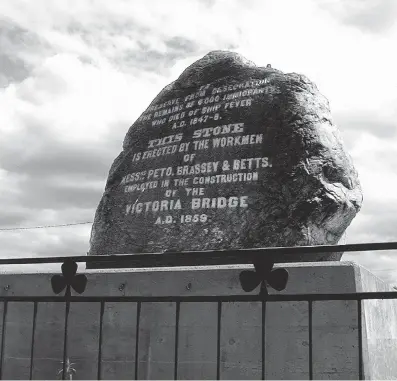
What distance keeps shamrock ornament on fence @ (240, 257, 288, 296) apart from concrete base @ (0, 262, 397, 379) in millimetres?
1702

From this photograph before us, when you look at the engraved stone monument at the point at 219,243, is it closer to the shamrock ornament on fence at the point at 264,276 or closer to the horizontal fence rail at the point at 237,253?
the horizontal fence rail at the point at 237,253

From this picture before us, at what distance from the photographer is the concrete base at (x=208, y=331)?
448 cm

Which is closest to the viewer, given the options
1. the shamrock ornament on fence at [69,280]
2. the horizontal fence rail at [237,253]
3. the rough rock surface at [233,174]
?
the horizontal fence rail at [237,253]

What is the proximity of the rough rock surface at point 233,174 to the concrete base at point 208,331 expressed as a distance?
0.89m

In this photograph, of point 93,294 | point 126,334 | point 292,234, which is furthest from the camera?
point 292,234

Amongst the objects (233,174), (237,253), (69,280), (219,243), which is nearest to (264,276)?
(237,253)

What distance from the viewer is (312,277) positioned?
186 inches

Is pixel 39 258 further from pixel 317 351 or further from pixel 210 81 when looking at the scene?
pixel 210 81

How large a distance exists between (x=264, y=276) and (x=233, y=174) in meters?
3.31

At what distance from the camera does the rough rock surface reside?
5.86 metres

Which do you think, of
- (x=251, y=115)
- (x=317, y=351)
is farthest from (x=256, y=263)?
(x=251, y=115)

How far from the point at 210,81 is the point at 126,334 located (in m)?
3.38

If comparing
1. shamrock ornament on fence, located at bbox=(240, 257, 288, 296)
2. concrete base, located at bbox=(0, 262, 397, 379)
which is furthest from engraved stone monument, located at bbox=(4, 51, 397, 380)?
shamrock ornament on fence, located at bbox=(240, 257, 288, 296)

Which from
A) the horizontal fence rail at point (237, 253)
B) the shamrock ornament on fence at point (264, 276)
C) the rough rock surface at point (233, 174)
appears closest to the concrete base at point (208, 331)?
the rough rock surface at point (233, 174)
